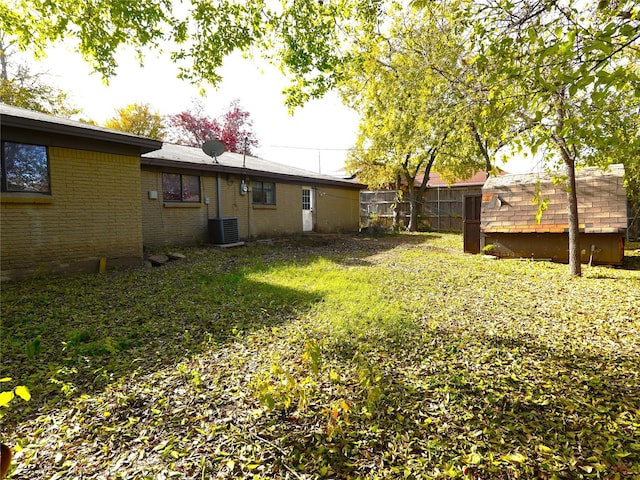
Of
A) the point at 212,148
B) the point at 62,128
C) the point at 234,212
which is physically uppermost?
the point at 212,148

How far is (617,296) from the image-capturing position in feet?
17.4

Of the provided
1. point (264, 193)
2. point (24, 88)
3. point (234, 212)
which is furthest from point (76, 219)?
point (24, 88)

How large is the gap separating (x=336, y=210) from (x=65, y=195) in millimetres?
12584

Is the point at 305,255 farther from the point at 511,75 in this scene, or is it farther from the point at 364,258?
the point at 511,75

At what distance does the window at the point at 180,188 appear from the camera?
10305 mm

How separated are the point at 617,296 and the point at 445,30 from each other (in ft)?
16.3

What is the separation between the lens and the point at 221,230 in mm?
11062

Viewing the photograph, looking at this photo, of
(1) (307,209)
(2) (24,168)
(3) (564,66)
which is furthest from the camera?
(1) (307,209)

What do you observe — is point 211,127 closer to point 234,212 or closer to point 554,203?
point 234,212

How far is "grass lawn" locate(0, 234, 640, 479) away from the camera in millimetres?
2010

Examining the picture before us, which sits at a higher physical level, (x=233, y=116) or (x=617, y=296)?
(x=233, y=116)

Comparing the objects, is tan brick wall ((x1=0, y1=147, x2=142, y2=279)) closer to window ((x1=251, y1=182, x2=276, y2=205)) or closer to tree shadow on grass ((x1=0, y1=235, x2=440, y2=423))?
tree shadow on grass ((x1=0, y1=235, x2=440, y2=423))

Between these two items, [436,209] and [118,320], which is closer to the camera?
[118,320]

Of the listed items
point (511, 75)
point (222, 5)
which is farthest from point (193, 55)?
point (511, 75)
